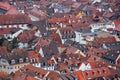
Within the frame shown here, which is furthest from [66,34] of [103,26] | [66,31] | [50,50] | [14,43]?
[103,26]

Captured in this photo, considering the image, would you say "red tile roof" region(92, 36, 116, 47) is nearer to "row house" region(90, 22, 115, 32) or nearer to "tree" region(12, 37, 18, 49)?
"row house" region(90, 22, 115, 32)

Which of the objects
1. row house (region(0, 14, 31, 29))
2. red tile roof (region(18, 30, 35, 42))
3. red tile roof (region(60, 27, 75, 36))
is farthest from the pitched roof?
red tile roof (region(60, 27, 75, 36))

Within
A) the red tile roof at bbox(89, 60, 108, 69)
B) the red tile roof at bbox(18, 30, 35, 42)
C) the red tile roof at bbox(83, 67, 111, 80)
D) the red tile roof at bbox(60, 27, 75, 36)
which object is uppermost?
the red tile roof at bbox(83, 67, 111, 80)

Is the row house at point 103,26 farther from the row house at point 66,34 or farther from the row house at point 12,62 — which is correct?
the row house at point 12,62

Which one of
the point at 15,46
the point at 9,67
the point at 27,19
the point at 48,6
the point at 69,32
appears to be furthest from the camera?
the point at 48,6

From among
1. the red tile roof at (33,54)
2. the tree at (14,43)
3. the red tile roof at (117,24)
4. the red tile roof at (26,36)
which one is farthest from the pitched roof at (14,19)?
the red tile roof at (33,54)

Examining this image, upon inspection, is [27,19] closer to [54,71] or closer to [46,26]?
[46,26]

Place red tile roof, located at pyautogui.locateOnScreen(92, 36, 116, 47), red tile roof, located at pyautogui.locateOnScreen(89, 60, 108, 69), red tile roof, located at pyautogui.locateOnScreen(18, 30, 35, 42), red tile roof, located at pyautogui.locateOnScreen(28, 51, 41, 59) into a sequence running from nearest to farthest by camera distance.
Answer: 1. red tile roof, located at pyautogui.locateOnScreen(89, 60, 108, 69)
2. red tile roof, located at pyautogui.locateOnScreen(28, 51, 41, 59)
3. red tile roof, located at pyautogui.locateOnScreen(92, 36, 116, 47)
4. red tile roof, located at pyautogui.locateOnScreen(18, 30, 35, 42)

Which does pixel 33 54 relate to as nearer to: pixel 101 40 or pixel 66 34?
pixel 66 34

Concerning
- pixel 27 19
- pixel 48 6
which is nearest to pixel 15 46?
pixel 27 19

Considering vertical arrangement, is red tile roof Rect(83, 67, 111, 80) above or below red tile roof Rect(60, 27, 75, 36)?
above

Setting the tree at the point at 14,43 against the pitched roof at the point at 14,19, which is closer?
the tree at the point at 14,43
